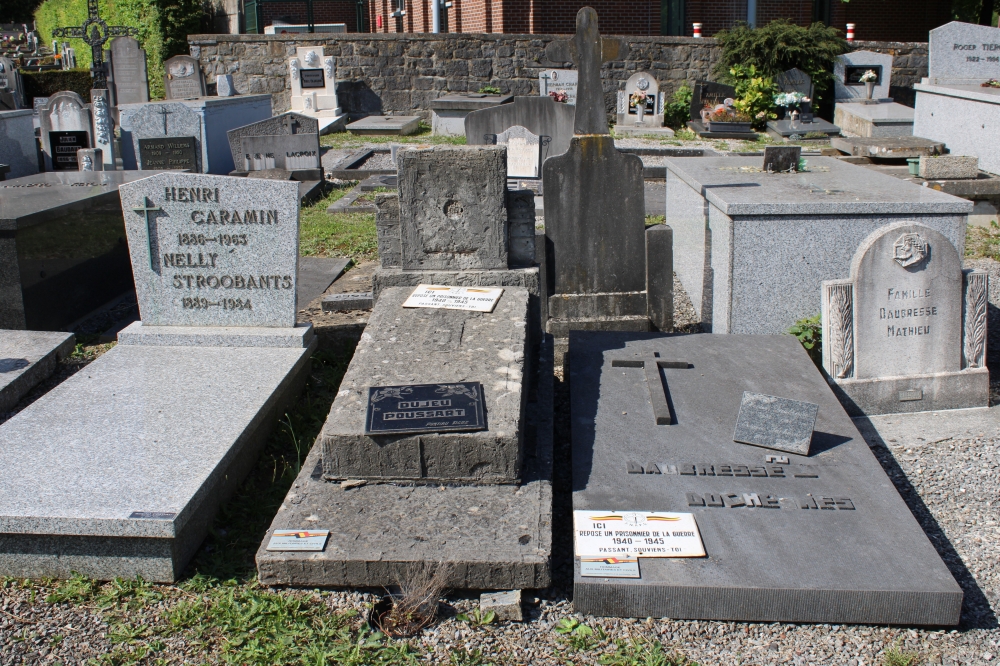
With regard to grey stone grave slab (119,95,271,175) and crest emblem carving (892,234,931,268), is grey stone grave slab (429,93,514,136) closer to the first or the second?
grey stone grave slab (119,95,271,175)

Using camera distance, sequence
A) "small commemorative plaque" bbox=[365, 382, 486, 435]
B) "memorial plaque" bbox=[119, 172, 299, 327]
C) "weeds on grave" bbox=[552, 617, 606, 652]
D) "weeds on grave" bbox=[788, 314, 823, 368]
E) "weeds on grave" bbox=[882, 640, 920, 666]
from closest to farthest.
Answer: "weeds on grave" bbox=[882, 640, 920, 666]
"weeds on grave" bbox=[552, 617, 606, 652]
"small commemorative plaque" bbox=[365, 382, 486, 435]
"memorial plaque" bbox=[119, 172, 299, 327]
"weeds on grave" bbox=[788, 314, 823, 368]

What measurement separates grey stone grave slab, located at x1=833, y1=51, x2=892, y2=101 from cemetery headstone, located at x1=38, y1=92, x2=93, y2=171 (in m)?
13.3

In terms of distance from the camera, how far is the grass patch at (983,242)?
7.52 metres

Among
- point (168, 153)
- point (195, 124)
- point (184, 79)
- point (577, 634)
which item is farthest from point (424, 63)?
point (577, 634)

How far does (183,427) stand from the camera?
12.1ft

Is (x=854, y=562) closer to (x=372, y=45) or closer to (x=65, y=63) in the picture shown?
(x=372, y=45)

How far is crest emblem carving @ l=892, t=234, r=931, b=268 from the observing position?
4293 mm

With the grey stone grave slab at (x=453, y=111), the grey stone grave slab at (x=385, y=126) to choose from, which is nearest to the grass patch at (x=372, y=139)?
the grey stone grave slab at (x=385, y=126)

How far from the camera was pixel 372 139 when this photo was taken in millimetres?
15734

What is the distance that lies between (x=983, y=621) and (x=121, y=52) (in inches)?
668

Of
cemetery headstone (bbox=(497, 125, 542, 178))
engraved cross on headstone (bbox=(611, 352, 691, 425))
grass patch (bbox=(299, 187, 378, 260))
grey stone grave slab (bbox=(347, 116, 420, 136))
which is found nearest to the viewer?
engraved cross on headstone (bbox=(611, 352, 691, 425))

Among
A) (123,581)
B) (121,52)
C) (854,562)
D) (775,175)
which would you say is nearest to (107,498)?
(123,581)

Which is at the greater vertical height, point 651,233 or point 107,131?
point 107,131

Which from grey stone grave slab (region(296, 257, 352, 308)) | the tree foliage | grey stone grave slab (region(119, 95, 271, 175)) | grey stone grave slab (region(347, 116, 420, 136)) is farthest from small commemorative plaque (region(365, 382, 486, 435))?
the tree foliage
